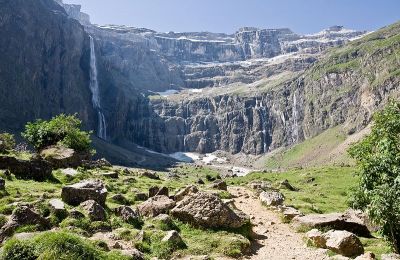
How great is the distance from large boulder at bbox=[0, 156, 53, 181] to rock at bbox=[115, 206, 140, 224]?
14.1 m

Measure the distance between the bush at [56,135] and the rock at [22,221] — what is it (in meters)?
38.9

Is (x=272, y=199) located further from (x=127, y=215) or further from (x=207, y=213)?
(x=127, y=215)

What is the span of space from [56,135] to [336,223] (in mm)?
44805

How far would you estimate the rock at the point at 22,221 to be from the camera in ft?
65.4

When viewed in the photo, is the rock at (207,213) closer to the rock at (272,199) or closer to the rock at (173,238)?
the rock at (173,238)

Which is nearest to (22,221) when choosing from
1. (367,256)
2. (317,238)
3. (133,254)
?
(133,254)

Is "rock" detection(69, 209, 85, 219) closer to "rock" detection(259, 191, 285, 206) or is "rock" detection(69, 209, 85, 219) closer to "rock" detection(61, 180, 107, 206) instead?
"rock" detection(61, 180, 107, 206)

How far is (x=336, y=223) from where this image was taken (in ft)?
98.0

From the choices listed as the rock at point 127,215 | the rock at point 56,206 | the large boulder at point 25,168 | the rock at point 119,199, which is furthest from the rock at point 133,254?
the large boulder at point 25,168

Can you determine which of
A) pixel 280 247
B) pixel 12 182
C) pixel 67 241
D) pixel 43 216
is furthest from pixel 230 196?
pixel 67 241

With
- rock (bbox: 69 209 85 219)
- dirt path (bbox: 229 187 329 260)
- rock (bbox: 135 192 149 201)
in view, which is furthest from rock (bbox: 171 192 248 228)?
rock (bbox: 135 192 149 201)

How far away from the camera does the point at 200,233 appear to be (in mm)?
25062

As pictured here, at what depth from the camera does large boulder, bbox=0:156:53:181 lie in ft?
121

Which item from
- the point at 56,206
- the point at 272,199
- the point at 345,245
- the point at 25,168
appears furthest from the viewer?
the point at 272,199
